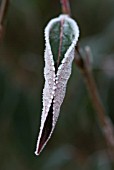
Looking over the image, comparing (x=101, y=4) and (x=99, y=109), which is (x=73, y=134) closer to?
(x=101, y=4)

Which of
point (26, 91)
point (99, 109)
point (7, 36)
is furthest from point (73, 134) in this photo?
point (99, 109)

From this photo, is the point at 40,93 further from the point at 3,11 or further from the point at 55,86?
the point at 55,86

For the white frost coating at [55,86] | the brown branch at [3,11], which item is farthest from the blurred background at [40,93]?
the white frost coating at [55,86]

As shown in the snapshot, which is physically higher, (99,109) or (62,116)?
(99,109)

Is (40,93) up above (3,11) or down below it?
below

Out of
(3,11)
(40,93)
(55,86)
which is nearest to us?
(55,86)

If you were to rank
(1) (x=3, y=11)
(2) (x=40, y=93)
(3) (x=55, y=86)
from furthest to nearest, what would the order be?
1. (2) (x=40, y=93)
2. (1) (x=3, y=11)
3. (3) (x=55, y=86)

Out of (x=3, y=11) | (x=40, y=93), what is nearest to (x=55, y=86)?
(x=3, y=11)

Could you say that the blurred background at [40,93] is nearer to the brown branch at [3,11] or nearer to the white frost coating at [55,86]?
the brown branch at [3,11]

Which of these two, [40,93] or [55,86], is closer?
[55,86]
